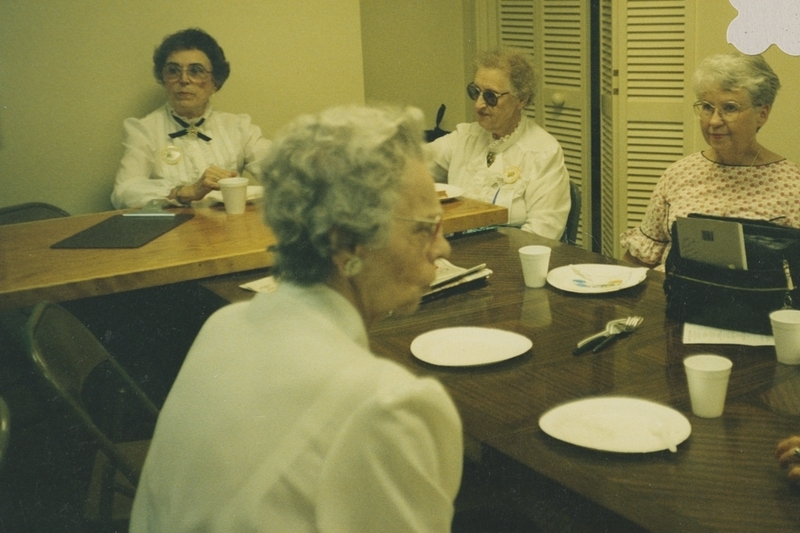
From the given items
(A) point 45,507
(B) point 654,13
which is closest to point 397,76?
(B) point 654,13

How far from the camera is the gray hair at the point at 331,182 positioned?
114 cm

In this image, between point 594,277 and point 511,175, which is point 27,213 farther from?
point 594,277

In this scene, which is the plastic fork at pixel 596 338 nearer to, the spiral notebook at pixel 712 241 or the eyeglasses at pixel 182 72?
the spiral notebook at pixel 712 241

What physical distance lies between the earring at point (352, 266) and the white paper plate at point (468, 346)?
27.3 inches

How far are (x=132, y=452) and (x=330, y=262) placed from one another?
115 cm

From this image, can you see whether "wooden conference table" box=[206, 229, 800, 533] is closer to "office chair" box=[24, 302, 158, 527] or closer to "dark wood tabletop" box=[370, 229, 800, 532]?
"dark wood tabletop" box=[370, 229, 800, 532]

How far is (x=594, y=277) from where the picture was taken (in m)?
2.36

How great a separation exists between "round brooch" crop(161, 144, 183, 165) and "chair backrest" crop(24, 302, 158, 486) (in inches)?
72.0

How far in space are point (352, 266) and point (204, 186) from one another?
2159 mm

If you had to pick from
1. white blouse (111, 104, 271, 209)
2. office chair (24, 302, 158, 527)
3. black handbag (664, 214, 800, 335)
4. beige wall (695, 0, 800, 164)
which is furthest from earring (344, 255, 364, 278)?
beige wall (695, 0, 800, 164)

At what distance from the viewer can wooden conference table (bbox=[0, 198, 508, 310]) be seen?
2438 millimetres

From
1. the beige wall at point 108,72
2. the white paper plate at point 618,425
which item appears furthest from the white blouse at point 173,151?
the white paper plate at point 618,425

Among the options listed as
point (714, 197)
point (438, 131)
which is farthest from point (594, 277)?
point (438, 131)

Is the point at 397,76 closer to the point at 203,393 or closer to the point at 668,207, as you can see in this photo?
the point at 668,207
